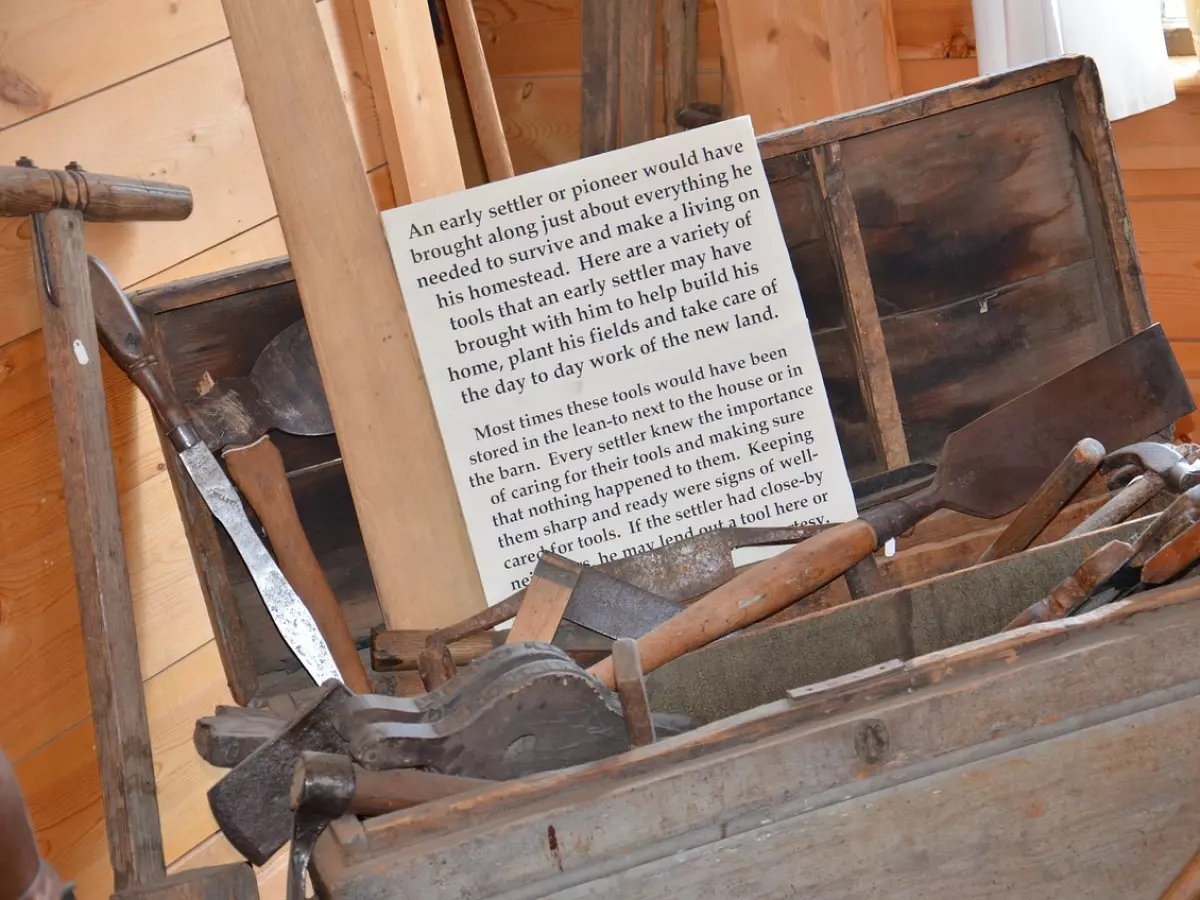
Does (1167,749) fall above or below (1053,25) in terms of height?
below

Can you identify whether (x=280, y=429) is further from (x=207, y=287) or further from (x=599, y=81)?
(x=599, y=81)

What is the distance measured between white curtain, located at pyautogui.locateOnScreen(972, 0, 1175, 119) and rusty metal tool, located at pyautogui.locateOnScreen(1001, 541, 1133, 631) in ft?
3.32

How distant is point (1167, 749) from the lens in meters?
0.74

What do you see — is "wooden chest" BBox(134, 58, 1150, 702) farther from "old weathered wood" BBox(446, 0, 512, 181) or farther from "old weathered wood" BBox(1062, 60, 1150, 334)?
"old weathered wood" BBox(446, 0, 512, 181)

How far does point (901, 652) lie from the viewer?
0.97 meters

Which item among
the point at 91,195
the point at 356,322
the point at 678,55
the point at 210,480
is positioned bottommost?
the point at 210,480

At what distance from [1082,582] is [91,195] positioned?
2.82 feet

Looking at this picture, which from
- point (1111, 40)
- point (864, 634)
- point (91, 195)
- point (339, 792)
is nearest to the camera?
point (339, 792)

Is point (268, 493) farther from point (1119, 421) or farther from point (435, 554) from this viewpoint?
point (1119, 421)

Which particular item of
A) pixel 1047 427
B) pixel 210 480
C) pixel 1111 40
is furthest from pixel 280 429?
pixel 1111 40

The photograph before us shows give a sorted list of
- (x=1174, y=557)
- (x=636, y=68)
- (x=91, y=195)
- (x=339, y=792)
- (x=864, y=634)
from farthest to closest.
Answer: (x=636, y=68) < (x=91, y=195) < (x=864, y=634) < (x=1174, y=557) < (x=339, y=792)

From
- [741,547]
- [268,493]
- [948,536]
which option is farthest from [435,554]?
[948,536]

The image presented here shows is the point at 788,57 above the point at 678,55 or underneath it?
underneath

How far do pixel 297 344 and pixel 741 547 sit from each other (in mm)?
449
